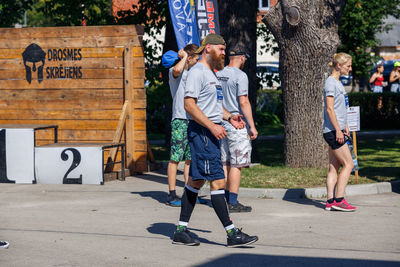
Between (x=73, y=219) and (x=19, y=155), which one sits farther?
(x=19, y=155)

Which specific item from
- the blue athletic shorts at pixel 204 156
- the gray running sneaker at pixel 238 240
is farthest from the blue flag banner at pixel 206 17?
the gray running sneaker at pixel 238 240

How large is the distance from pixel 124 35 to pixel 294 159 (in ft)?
11.9

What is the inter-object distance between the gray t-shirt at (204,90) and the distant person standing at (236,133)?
6.04 feet

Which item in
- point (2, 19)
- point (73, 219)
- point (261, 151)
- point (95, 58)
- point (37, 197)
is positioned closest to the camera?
point (73, 219)

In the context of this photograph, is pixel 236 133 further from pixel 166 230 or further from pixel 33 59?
pixel 33 59

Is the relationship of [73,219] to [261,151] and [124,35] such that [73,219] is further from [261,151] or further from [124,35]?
[261,151]

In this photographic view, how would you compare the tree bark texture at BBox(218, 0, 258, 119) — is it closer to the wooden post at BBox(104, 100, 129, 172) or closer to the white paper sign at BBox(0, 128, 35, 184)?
the wooden post at BBox(104, 100, 129, 172)

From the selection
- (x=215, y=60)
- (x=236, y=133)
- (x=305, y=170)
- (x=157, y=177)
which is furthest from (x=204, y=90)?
(x=157, y=177)

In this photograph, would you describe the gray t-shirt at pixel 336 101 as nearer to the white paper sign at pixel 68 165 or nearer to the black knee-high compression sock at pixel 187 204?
the black knee-high compression sock at pixel 187 204

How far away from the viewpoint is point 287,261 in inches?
232

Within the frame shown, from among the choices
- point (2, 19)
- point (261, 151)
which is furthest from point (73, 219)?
point (2, 19)

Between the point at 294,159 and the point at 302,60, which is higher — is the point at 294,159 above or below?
below

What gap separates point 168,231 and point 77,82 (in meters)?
5.77

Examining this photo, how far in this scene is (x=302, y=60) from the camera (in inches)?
465
